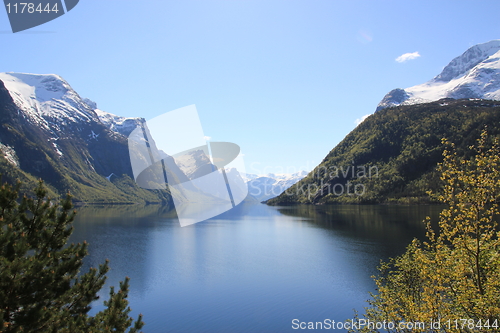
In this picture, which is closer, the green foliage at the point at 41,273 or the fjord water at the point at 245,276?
the green foliage at the point at 41,273

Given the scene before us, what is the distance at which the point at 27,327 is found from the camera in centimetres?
1045

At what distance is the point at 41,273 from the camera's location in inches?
416

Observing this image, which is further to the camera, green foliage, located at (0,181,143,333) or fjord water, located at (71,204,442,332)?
fjord water, located at (71,204,442,332)

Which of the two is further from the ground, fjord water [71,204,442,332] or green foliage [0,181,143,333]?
green foliage [0,181,143,333]

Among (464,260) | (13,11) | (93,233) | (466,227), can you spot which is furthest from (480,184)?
(93,233)

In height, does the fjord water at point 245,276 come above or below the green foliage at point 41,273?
below

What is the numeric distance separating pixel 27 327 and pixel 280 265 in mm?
47026

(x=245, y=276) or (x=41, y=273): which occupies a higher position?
(x=41, y=273)

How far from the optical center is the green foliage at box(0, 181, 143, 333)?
970 centimetres

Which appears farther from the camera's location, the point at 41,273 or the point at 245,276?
the point at 245,276

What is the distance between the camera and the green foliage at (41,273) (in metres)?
9.70

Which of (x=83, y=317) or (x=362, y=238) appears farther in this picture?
(x=362, y=238)

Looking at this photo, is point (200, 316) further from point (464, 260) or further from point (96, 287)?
point (464, 260)

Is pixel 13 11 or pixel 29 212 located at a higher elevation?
pixel 13 11
